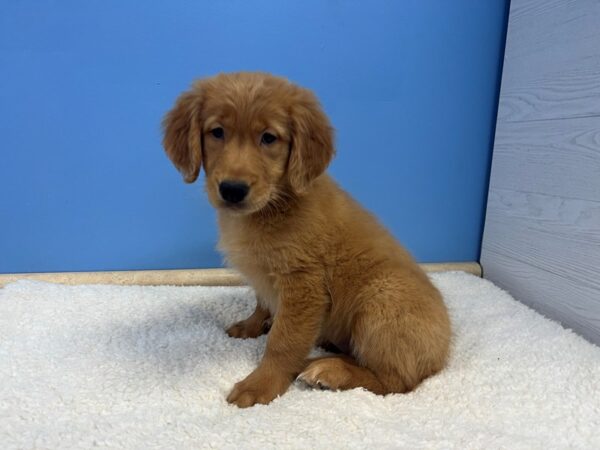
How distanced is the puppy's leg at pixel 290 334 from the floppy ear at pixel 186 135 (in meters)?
0.60

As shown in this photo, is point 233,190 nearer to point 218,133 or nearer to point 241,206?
point 241,206

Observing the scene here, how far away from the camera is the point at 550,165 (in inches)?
97.9

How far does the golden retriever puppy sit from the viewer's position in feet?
5.40

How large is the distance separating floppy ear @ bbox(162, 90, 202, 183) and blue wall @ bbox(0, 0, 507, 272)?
93 cm

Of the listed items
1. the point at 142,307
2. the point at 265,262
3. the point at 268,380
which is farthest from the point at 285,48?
the point at 268,380

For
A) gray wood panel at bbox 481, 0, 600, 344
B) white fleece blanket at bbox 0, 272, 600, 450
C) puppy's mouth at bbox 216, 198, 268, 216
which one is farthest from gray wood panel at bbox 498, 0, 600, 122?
puppy's mouth at bbox 216, 198, 268, 216

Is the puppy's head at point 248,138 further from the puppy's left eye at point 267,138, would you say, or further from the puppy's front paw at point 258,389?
the puppy's front paw at point 258,389

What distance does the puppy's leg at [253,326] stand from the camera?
7.26 ft

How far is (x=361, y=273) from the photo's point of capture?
72.3 inches

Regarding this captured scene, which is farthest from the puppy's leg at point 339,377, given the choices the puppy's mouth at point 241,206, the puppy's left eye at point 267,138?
the puppy's left eye at point 267,138

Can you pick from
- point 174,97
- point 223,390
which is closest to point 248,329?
point 223,390

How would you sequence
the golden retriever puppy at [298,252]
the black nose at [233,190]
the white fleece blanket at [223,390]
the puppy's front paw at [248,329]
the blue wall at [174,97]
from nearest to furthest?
the white fleece blanket at [223,390] → the black nose at [233,190] → the golden retriever puppy at [298,252] → the puppy's front paw at [248,329] → the blue wall at [174,97]

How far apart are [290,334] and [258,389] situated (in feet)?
0.78

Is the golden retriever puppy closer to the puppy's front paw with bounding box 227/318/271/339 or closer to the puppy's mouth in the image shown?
the puppy's mouth
